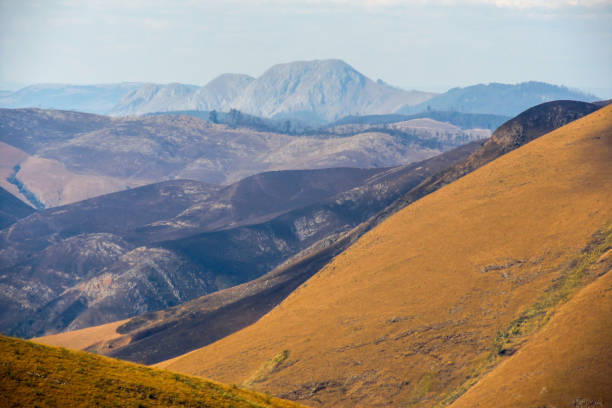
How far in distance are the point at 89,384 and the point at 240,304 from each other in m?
79.2

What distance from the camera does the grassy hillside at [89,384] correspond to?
26.1 meters

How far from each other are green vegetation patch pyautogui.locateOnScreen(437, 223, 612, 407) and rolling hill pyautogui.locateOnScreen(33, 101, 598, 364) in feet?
164

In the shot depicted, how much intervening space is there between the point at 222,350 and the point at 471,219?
33.3m

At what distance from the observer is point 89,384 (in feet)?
93.1

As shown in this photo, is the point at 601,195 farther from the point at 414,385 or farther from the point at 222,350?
the point at 222,350

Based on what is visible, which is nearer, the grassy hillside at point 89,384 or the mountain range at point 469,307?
the grassy hillside at point 89,384

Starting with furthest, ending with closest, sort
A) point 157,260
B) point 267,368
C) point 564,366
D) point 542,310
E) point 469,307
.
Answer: point 157,260
point 267,368
point 469,307
point 542,310
point 564,366

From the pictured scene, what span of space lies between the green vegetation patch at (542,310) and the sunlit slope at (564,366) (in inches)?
130

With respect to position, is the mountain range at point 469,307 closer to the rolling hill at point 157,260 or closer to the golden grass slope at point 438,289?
the golden grass slope at point 438,289

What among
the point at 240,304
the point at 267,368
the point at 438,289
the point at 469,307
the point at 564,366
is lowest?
the point at 240,304

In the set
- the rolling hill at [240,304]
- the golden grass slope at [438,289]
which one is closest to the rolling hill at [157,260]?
A: the rolling hill at [240,304]

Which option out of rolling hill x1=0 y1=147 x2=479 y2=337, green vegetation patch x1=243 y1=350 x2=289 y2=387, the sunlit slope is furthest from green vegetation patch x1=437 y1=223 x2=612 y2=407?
rolling hill x1=0 y1=147 x2=479 y2=337

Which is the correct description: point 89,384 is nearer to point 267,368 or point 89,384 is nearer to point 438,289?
point 267,368

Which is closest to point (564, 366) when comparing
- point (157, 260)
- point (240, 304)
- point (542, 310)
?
point (542, 310)
